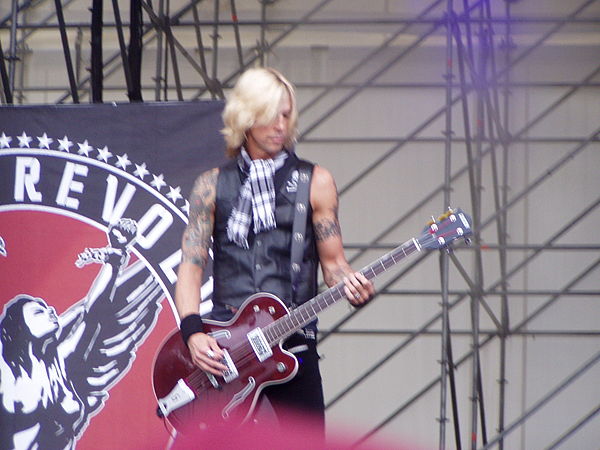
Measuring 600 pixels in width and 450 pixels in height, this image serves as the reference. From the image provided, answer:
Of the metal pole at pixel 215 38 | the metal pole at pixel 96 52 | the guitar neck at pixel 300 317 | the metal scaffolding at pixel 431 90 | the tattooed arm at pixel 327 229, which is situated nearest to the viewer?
the guitar neck at pixel 300 317

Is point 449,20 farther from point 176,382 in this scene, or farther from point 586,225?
point 176,382

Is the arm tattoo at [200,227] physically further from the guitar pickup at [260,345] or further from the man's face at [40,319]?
the man's face at [40,319]

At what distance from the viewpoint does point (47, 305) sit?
5.01 meters

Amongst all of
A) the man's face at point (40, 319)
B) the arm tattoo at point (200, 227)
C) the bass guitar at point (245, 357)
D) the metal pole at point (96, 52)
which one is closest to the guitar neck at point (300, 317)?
the bass guitar at point (245, 357)

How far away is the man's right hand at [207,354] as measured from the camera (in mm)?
3629

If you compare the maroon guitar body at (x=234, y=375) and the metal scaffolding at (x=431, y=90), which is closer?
the maroon guitar body at (x=234, y=375)

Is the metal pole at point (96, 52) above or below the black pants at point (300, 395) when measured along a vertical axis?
above

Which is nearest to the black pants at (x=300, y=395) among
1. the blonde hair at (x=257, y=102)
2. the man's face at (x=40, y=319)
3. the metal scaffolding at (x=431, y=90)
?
the blonde hair at (x=257, y=102)

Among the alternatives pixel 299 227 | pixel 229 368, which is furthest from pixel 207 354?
pixel 299 227

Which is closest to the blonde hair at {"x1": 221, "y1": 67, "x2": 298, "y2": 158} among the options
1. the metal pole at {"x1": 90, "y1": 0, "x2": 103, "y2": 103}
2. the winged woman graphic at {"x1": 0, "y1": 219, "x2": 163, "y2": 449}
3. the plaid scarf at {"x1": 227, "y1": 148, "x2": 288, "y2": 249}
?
the plaid scarf at {"x1": 227, "y1": 148, "x2": 288, "y2": 249}

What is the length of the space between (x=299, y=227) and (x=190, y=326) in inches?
19.1

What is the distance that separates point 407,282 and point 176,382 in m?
3.67

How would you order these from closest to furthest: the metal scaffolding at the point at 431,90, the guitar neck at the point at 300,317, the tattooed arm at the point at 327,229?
the guitar neck at the point at 300,317 < the tattooed arm at the point at 327,229 < the metal scaffolding at the point at 431,90

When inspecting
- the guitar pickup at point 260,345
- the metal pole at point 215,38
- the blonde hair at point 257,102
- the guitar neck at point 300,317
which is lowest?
the guitar pickup at point 260,345
